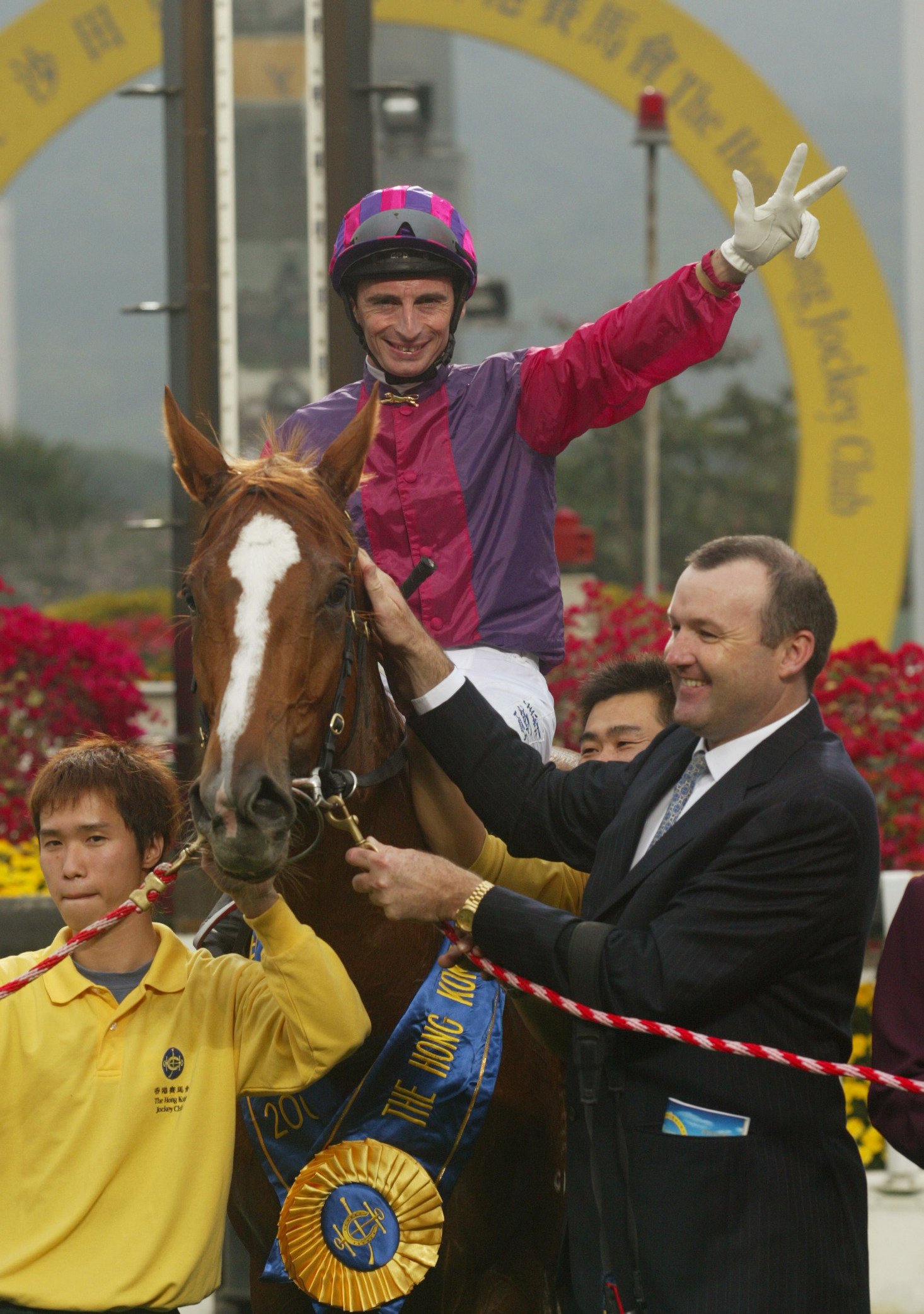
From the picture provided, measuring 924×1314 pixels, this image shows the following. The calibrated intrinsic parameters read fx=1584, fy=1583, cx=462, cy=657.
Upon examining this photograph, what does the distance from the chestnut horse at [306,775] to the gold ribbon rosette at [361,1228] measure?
13cm

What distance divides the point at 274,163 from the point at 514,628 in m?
3.38

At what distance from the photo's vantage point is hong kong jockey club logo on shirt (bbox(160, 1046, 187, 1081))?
2.65m

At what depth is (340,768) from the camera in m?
2.71

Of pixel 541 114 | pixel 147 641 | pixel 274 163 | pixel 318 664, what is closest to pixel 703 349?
pixel 318 664

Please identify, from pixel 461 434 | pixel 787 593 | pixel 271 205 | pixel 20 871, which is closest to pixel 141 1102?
pixel 787 593

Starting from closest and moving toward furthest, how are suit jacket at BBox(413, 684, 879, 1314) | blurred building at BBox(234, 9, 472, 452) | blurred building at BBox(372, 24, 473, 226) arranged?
suit jacket at BBox(413, 684, 879, 1314), blurred building at BBox(234, 9, 472, 452), blurred building at BBox(372, 24, 473, 226)

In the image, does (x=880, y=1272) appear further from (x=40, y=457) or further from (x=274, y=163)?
(x=40, y=457)

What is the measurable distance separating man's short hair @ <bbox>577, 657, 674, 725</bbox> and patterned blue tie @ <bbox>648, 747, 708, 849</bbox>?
997 mm

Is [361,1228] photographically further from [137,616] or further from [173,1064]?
[137,616]

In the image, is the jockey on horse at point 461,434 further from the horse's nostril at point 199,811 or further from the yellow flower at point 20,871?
the yellow flower at point 20,871

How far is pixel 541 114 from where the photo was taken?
32.3m

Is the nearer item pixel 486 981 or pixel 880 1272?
pixel 486 981

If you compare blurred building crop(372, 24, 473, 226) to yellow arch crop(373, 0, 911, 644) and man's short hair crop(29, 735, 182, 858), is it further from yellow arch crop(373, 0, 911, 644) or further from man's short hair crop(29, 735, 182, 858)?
man's short hair crop(29, 735, 182, 858)

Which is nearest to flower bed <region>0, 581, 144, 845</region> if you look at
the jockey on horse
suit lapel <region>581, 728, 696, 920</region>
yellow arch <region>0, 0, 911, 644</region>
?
the jockey on horse
